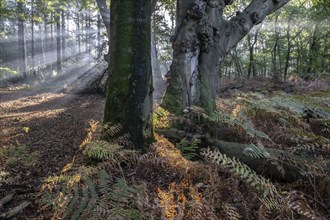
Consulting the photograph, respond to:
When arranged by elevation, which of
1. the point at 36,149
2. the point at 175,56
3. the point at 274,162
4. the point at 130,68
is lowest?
the point at 36,149

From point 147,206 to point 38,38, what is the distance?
46.2 metres

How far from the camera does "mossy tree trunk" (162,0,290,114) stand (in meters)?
4.31

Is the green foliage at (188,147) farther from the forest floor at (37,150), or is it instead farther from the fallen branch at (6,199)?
the fallen branch at (6,199)

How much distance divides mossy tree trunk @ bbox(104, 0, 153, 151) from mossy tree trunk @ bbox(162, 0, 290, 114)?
4.45 feet

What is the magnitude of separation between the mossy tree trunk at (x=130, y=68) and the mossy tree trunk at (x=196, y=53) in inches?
53.4

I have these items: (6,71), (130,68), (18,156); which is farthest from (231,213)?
(6,71)

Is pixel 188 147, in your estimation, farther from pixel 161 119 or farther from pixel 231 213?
pixel 231 213

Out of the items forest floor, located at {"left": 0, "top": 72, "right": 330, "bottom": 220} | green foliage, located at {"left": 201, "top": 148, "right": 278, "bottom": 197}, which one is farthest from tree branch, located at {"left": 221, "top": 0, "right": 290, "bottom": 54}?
green foliage, located at {"left": 201, "top": 148, "right": 278, "bottom": 197}

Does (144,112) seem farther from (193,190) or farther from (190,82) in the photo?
(190,82)

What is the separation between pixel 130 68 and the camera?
2.89m

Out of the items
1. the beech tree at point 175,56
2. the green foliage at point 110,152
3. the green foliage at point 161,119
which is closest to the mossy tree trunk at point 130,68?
the beech tree at point 175,56

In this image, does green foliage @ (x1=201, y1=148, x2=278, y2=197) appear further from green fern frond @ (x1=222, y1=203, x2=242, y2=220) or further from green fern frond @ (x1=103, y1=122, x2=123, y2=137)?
green fern frond @ (x1=103, y1=122, x2=123, y2=137)

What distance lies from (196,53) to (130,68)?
1.98m

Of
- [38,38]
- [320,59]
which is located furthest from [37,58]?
[320,59]
